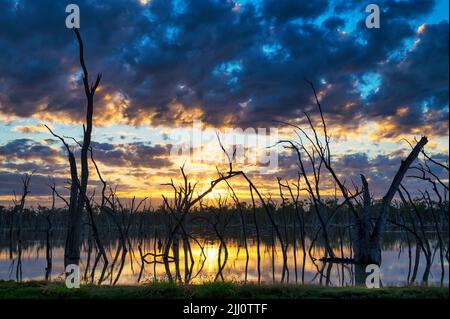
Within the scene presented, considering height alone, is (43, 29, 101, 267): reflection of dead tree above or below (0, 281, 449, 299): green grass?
above

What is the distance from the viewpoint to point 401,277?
24297mm

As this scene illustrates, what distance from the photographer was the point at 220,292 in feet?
21.9

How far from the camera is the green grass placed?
266 inches

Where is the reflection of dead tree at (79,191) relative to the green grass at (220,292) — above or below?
above

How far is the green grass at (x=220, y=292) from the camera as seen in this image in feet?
22.2

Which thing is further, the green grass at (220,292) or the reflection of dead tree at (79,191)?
the reflection of dead tree at (79,191)

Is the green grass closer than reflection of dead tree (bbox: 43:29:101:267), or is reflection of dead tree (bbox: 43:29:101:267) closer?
the green grass

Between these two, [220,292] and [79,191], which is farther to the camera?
[79,191]

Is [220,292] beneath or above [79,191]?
beneath
